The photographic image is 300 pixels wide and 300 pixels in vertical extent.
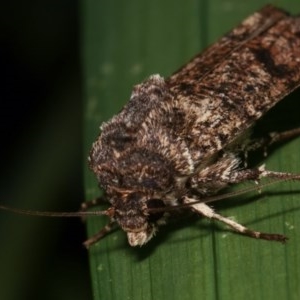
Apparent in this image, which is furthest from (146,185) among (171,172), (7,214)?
(7,214)

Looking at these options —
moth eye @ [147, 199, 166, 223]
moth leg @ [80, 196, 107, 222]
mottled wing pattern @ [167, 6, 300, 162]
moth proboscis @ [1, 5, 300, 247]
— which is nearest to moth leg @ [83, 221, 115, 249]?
moth proboscis @ [1, 5, 300, 247]

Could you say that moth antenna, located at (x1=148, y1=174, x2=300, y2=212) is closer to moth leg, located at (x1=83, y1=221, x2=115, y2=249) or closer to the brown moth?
the brown moth

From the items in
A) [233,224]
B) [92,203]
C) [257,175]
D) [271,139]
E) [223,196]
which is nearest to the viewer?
[223,196]

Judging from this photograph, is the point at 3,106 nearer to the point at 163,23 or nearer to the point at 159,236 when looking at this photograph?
the point at 163,23

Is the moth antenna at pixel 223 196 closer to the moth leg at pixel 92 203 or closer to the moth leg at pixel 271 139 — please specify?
the moth leg at pixel 271 139

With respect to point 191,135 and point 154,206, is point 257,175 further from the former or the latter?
point 154,206

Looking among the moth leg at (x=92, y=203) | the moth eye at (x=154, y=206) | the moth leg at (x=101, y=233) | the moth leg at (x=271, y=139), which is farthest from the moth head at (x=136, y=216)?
the moth leg at (x=271, y=139)

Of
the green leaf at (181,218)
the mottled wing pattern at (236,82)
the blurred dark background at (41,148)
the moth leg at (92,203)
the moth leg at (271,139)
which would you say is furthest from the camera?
the blurred dark background at (41,148)

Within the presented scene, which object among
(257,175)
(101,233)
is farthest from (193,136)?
(101,233)
